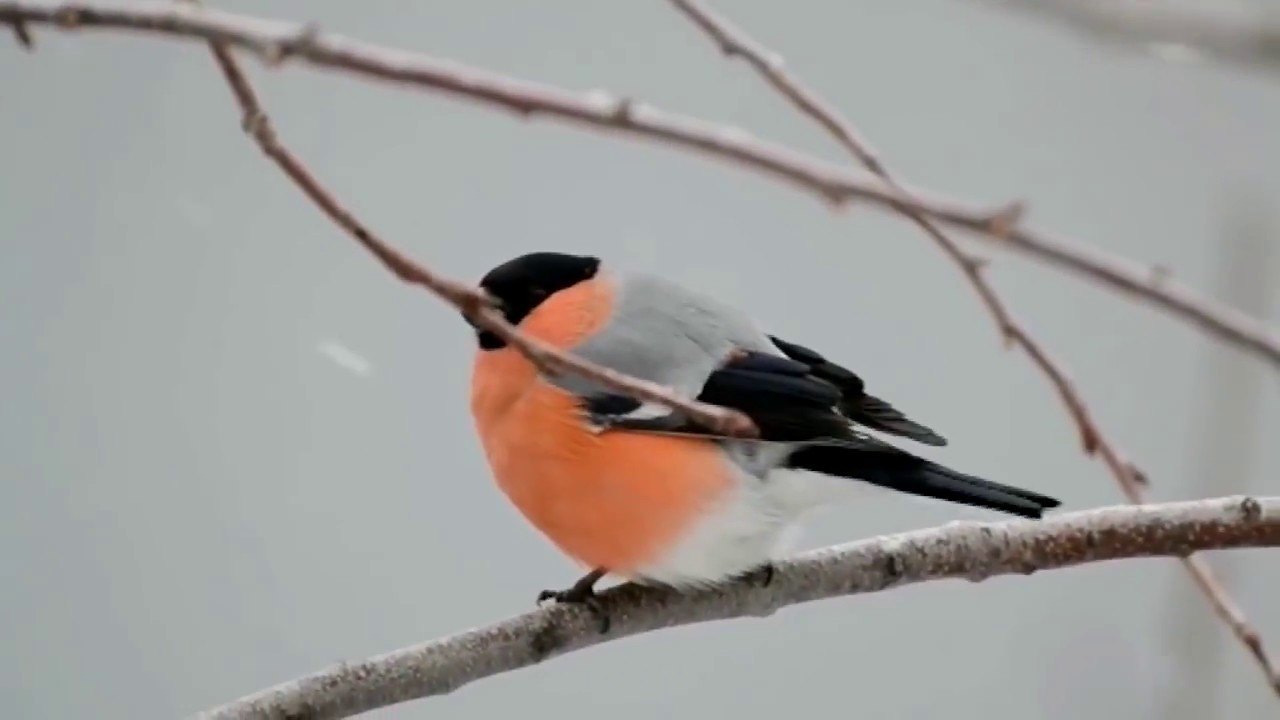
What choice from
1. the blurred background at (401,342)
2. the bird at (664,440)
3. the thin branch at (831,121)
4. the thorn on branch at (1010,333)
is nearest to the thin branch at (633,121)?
the thin branch at (831,121)

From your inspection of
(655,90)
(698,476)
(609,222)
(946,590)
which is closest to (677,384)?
(698,476)

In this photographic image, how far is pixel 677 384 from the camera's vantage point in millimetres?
777

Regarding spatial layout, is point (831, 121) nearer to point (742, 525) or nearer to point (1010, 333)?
point (1010, 333)

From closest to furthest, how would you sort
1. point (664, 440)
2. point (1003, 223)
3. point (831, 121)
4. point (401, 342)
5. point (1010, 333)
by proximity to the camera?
point (1003, 223) < point (831, 121) < point (1010, 333) < point (664, 440) < point (401, 342)

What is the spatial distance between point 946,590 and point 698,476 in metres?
0.87

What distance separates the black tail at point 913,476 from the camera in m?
0.69

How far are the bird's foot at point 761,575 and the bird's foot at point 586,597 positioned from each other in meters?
0.08

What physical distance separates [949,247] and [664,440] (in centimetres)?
24

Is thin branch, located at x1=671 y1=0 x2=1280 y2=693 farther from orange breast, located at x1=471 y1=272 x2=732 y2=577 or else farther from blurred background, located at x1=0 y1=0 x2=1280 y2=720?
blurred background, located at x1=0 y1=0 x2=1280 y2=720

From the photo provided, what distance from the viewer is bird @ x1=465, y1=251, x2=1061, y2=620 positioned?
0.77 metres

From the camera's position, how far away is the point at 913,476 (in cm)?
73

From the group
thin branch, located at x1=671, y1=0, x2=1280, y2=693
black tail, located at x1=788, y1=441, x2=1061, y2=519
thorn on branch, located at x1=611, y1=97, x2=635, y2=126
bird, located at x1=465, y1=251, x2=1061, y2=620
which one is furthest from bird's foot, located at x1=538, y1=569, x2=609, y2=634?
thorn on branch, located at x1=611, y1=97, x2=635, y2=126

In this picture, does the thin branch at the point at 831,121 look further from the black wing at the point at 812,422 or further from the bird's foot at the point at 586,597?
the bird's foot at the point at 586,597

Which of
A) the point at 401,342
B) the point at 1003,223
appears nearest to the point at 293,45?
the point at 1003,223
